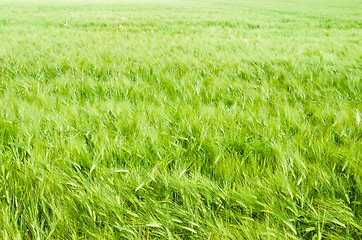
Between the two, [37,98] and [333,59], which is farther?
[333,59]

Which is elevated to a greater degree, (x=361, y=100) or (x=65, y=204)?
(x=361, y=100)

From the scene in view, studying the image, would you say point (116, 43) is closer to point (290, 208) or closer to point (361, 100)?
point (361, 100)

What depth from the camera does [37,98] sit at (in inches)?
64.9

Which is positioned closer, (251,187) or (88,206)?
(88,206)

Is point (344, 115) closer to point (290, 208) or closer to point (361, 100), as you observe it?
point (361, 100)

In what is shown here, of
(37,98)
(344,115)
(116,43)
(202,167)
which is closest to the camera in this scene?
(202,167)

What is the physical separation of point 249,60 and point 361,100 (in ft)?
4.69

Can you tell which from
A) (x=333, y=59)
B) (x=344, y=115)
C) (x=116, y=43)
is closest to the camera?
(x=344, y=115)

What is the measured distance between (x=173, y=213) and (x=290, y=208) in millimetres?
353

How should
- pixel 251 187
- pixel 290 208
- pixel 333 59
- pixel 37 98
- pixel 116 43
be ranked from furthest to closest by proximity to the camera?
pixel 116 43, pixel 333 59, pixel 37 98, pixel 251 187, pixel 290 208

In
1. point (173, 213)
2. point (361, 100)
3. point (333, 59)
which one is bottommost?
point (173, 213)

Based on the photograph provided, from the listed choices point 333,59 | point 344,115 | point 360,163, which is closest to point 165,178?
point 360,163

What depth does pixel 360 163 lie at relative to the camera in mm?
903

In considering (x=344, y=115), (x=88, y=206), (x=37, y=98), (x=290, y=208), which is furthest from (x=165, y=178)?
(x=37, y=98)
